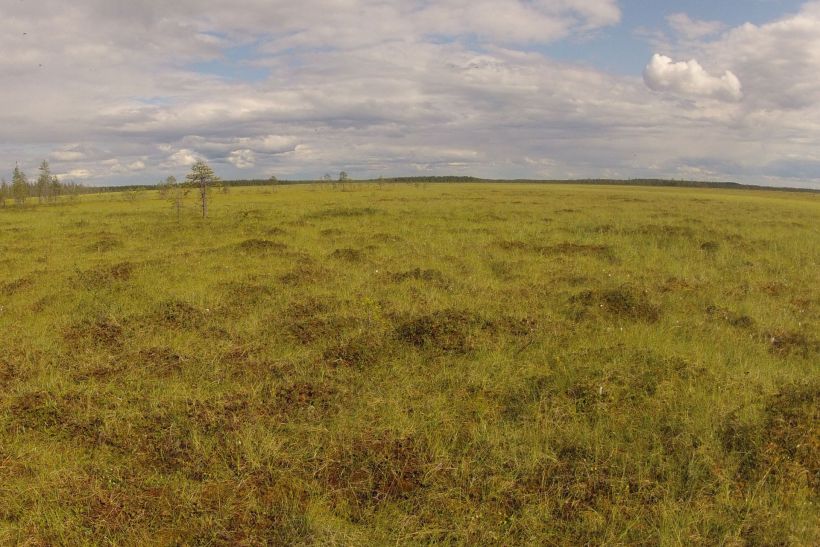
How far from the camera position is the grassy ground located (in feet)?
13.4

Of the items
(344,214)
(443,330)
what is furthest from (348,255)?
(344,214)

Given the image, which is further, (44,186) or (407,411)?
(44,186)

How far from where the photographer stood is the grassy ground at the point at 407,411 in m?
4.10

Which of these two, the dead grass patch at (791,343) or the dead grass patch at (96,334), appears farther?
the dead grass patch at (96,334)

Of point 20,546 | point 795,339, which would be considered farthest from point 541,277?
point 20,546

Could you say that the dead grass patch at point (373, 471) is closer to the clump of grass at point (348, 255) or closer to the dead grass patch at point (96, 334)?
the dead grass patch at point (96, 334)

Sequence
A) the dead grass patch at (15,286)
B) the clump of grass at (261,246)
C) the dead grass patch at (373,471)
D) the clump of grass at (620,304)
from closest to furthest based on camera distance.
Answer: the dead grass patch at (373,471) → the clump of grass at (620,304) → the dead grass patch at (15,286) → the clump of grass at (261,246)

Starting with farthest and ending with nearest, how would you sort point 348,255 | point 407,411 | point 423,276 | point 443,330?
point 348,255 → point 423,276 → point 443,330 → point 407,411

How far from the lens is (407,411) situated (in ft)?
19.0

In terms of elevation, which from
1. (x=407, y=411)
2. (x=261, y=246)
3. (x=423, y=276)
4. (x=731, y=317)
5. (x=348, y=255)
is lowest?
(x=407, y=411)

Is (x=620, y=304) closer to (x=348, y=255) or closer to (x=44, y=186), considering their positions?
(x=348, y=255)

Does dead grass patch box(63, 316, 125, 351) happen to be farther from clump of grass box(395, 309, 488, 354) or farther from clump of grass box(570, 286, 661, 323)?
clump of grass box(570, 286, 661, 323)

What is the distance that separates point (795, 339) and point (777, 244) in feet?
44.0

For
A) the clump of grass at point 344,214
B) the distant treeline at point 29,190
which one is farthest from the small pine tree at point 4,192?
the clump of grass at point 344,214
